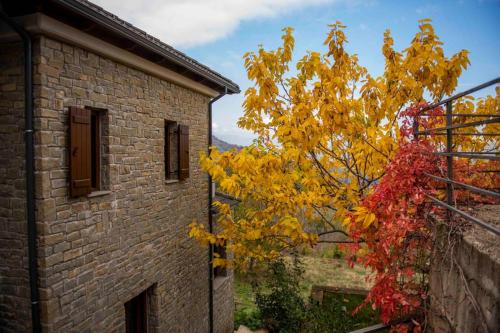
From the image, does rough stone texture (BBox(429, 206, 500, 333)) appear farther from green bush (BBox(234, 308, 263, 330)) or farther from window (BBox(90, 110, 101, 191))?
green bush (BBox(234, 308, 263, 330))

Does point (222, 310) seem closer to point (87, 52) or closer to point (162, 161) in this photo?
point (162, 161)

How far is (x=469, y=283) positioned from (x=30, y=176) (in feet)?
14.4

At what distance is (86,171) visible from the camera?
4.47 metres

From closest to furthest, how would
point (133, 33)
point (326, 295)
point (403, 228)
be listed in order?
point (403, 228)
point (133, 33)
point (326, 295)

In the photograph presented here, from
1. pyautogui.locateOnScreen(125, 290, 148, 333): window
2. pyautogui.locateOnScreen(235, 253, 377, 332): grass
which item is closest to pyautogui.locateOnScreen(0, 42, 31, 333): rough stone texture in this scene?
pyautogui.locateOnScreen(125, 290, 148, 333): window

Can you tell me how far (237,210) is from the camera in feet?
51.2

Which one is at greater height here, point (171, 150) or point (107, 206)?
point (171, 150)

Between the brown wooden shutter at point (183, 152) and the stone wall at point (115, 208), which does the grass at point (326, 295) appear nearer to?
the stone wall at point (115, 208)

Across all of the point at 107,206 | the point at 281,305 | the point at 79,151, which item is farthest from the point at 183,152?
the point at 281,305

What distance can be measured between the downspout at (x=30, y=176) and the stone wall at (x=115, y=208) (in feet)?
0.24

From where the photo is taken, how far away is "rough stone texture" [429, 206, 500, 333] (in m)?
2.28

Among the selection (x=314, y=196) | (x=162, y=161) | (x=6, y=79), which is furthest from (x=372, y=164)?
(x=6, y=79)

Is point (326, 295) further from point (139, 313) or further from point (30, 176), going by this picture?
point (30, 176)

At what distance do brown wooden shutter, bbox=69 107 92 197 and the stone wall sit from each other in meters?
0.09
